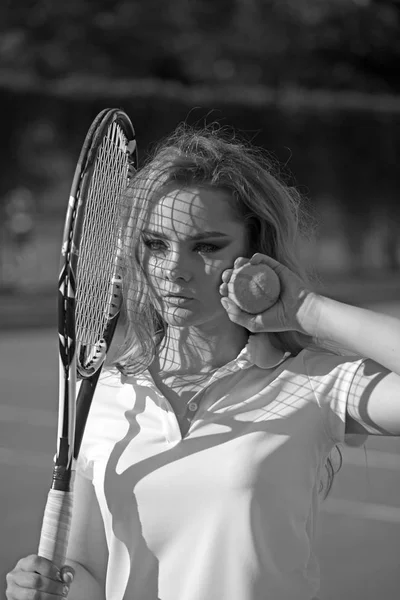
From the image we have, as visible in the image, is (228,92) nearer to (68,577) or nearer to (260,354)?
(260,354)

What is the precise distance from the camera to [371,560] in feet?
13.8

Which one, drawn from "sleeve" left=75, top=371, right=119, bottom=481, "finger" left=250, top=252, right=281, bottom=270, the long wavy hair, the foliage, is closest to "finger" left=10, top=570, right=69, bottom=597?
"sleeve" left=75, top=371, right=119, bottom=481

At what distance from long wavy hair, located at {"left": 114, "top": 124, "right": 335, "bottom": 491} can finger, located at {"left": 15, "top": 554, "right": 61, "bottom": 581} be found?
35cm

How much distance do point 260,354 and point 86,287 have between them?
18.0 inches

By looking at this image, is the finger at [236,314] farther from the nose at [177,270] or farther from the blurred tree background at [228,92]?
the blurred tree background at [228,92]

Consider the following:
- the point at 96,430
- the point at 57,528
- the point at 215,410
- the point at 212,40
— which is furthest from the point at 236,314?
the point at 212,40

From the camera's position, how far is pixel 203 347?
187cm

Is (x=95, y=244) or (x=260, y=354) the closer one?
(x=260, y=354)

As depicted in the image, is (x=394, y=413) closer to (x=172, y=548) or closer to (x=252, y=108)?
(x=172, y=548)

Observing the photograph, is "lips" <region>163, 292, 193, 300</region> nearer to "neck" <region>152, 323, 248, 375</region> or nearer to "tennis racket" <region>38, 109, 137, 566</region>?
"neck" <region>152, 323, 248, 375</region>

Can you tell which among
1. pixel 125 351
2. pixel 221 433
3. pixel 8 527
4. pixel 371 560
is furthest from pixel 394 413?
pixel 8 527

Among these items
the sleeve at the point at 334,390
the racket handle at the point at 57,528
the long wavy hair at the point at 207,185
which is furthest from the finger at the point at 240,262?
the racket handle at the point at 57,528

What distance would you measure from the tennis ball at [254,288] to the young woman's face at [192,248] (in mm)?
76

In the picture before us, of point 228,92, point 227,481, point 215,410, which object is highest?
point 228,92
